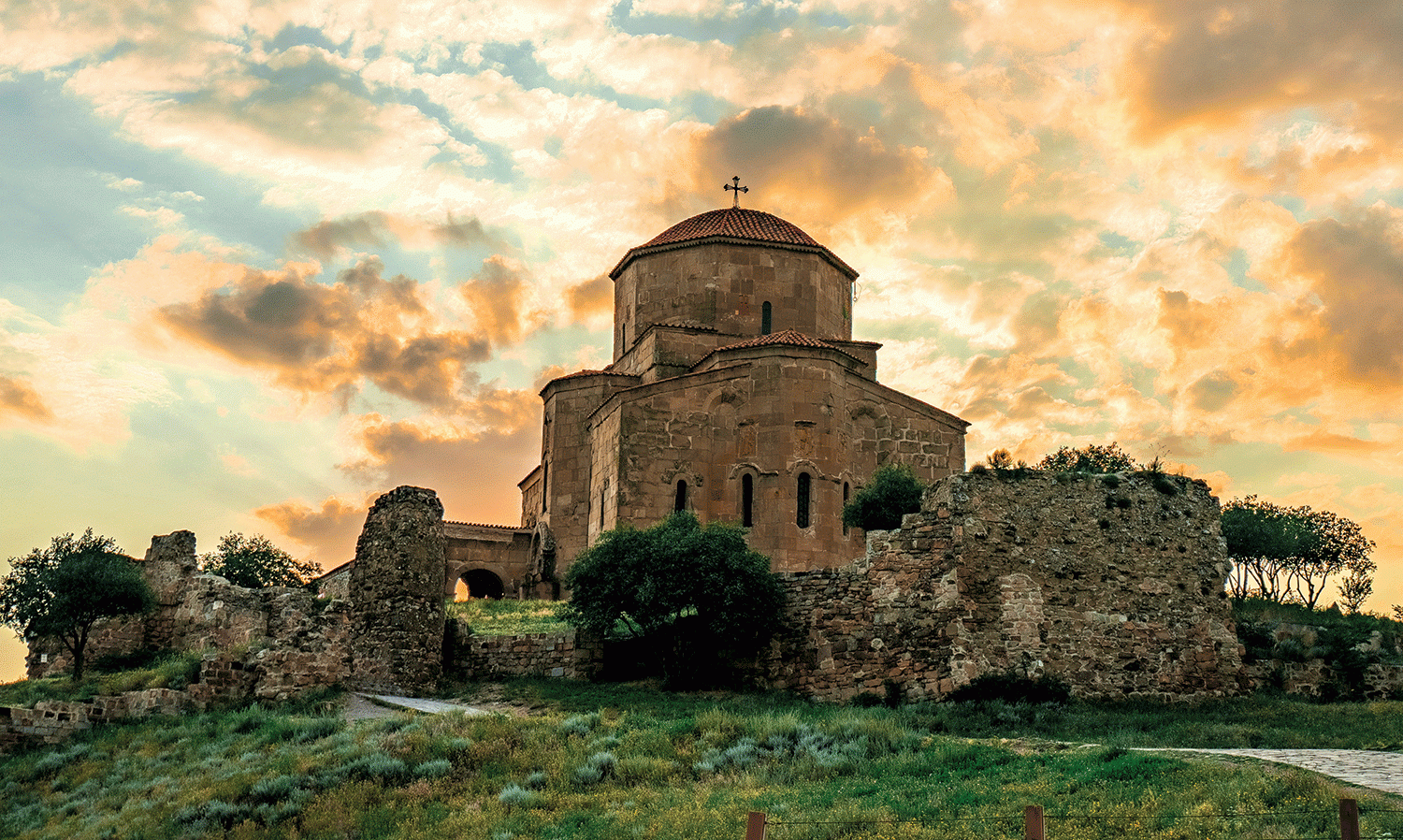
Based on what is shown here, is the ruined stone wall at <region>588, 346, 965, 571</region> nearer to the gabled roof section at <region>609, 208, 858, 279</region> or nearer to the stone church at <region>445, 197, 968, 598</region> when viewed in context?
the stone church at <region>445, 197, 968, 598</region>

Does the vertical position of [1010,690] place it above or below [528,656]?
below

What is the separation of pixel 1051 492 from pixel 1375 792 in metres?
10.5

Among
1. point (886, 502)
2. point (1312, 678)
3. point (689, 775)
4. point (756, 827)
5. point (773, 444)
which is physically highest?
point (773, 444)

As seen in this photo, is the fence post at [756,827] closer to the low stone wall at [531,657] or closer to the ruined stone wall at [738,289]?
the low stone wall at [531,657]

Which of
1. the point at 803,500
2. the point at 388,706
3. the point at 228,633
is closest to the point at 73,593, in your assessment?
the point at 228,633

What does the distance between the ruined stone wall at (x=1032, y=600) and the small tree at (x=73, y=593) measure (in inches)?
597

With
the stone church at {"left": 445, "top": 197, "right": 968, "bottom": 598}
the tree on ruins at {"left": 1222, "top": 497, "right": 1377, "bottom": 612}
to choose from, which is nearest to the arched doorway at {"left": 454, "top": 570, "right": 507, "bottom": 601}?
the stone church at {"left": 445, "top": 197, "right": 968, "bottom": 598}

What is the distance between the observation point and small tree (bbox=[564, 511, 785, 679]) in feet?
73.0

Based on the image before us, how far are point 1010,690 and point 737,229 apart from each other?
68.8 ft

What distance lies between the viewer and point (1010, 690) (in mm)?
20031

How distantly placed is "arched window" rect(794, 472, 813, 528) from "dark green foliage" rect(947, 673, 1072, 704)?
429 inches

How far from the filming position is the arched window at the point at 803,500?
30734mm

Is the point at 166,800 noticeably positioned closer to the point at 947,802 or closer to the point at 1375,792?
the point at 947,802

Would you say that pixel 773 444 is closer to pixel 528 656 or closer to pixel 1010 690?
pixel 528 656
